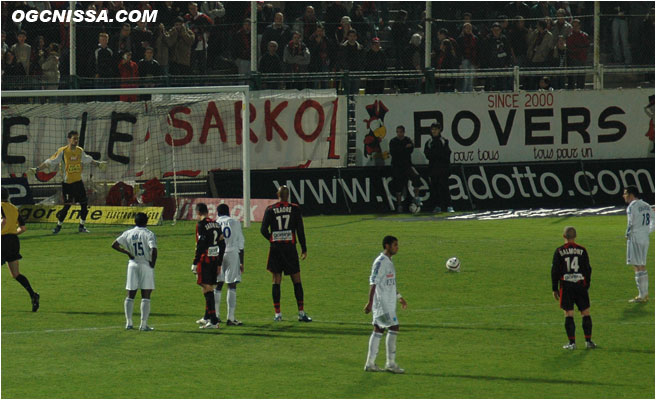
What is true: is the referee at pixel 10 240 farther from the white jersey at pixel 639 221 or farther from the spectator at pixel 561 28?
the spectator at pixel 561 28

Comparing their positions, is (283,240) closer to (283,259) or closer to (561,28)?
(283,259)

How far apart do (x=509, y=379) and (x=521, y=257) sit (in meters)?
10.5

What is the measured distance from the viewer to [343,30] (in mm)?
32906

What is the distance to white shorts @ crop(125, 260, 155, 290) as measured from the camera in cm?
1694

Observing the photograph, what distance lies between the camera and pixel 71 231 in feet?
94.6

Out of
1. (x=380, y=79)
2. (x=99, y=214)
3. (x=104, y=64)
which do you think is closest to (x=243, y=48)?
(x=104, y=64)

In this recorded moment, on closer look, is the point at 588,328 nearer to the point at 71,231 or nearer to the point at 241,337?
the point at 241,337

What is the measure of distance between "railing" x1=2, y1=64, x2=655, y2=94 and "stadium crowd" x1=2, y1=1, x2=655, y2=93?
138 mm

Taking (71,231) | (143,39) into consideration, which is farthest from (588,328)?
(143,39)

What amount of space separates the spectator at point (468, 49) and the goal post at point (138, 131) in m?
6.93

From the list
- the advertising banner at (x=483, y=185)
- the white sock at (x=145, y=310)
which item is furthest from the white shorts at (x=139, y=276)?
the advertising banner at (x=483, y=185)

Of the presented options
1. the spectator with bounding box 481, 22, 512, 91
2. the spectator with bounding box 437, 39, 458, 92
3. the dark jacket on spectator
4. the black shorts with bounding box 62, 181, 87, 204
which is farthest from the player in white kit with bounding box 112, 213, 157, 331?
the spectator with bounding box 481, 22, 512, 91

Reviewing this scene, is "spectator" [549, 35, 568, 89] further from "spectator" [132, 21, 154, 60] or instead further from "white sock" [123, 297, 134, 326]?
"white sock" [123, 297, 134, 326]

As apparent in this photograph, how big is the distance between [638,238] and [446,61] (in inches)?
608
